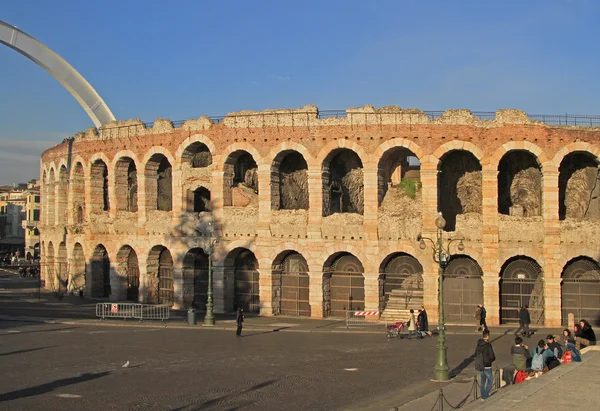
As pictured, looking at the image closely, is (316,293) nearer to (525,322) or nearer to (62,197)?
(525,322)

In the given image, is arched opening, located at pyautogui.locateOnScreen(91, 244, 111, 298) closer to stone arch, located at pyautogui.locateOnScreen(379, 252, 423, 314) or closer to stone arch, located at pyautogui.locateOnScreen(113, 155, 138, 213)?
stone arch, located at pyautogui.locateOnScreen(113, 155, 138, 213)

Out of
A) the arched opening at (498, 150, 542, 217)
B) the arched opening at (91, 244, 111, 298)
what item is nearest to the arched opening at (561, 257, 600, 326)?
the arched opening at (498, 150, 542, 217)

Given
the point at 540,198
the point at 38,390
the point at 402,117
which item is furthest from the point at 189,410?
the point at 540,198

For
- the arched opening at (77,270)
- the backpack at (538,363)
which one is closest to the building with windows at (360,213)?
the arched opening at (77,270)

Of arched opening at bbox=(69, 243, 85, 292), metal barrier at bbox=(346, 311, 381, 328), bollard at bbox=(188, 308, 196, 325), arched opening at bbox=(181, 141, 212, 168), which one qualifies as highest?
arched opening at bbox=(181, 141, 212, 168)

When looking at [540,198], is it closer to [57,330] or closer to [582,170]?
[582,170]

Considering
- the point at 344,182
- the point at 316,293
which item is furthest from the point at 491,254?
the point at 344,182

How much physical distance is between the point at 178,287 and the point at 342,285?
1087 cm

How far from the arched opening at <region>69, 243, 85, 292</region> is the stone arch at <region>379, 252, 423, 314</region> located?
2558 centimetres

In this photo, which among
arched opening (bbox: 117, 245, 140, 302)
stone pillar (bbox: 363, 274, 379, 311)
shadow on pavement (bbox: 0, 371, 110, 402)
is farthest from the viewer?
arched opening (bbox: 117, 245, 140, 302)

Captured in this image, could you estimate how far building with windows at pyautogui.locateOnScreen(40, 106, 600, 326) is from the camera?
A: 38.9m

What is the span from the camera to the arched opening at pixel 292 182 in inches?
1767

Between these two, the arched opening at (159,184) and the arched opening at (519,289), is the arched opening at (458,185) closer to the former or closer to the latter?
the arched opening at (519,289)

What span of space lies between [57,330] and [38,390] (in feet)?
48.8
